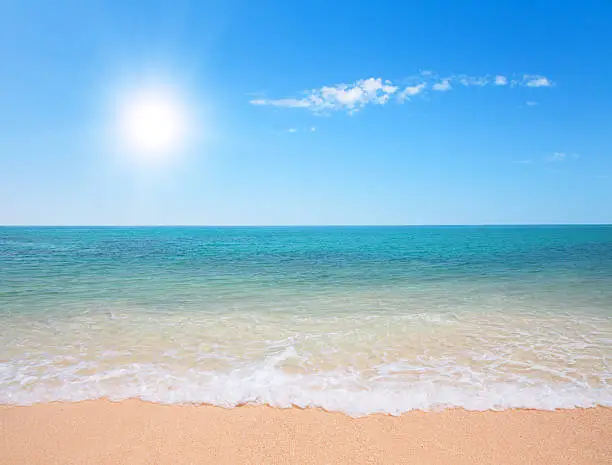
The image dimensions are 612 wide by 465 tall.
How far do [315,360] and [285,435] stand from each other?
2.45 m

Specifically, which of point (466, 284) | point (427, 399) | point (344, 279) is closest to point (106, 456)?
point (427, 399)

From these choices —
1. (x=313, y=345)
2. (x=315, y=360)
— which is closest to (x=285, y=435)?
(x=315, y=360)

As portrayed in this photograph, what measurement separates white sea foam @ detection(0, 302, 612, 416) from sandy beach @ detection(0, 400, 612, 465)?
0.95ft

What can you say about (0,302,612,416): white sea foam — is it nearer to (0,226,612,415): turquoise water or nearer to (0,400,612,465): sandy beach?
(0,226,612,415): turquoise water

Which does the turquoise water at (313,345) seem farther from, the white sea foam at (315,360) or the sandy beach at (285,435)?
the sandy beach at (285,435)

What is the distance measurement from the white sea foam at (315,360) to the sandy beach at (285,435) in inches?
11.4

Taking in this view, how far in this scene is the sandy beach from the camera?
13.4 feet

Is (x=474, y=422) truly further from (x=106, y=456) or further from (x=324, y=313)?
(x=324, y=313)

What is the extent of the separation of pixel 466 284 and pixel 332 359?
39.0 feet

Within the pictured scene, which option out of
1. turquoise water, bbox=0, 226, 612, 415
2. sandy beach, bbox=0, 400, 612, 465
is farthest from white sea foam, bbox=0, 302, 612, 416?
sandy beach, bbox=0, 400, 612, 465

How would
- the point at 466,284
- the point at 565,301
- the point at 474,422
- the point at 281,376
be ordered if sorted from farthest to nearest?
the point at 466,284 < the point at 565,301 < the point at 281,376 < the point at 474,422

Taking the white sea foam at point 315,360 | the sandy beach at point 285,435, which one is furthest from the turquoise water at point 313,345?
the sandy beach at point 285,435

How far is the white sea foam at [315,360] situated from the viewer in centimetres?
546

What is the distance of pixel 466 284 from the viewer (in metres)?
16.3
